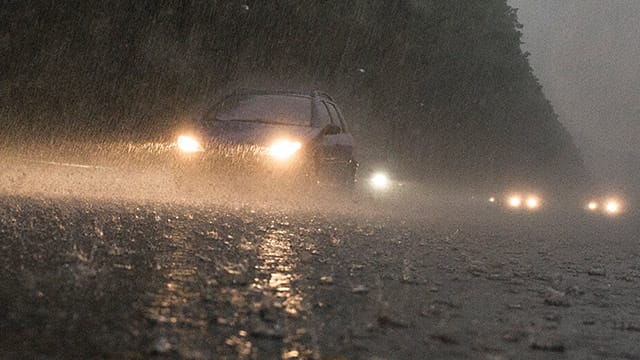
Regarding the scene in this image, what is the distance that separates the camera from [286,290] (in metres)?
5.82

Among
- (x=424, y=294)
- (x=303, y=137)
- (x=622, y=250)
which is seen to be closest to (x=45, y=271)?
(x=424, y=294)

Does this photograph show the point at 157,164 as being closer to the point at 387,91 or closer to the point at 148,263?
the point at 148,263

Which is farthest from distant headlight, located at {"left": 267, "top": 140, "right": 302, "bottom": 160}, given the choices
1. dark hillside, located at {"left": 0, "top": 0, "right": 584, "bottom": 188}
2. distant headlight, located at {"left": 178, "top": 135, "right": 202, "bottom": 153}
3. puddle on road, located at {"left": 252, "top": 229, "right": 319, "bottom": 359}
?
puddle on road, located at {"left": 252, "top": 229, "right": 319, "bottom": 359}

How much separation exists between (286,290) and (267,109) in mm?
10062

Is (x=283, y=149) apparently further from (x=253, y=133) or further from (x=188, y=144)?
(x=188, y=144)

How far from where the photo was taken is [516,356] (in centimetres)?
438

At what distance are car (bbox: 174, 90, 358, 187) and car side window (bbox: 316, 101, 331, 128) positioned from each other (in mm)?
18

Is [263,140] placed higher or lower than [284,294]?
higher

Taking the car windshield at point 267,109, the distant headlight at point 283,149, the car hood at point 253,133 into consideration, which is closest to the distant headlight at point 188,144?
the car hood at point 253,133

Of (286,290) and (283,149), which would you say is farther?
(283,149)

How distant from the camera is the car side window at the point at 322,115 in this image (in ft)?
51.5

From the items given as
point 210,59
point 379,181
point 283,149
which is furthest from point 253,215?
point 379,181

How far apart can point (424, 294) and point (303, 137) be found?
888cm

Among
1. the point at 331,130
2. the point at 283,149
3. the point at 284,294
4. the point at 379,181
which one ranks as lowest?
the point at 284,294
